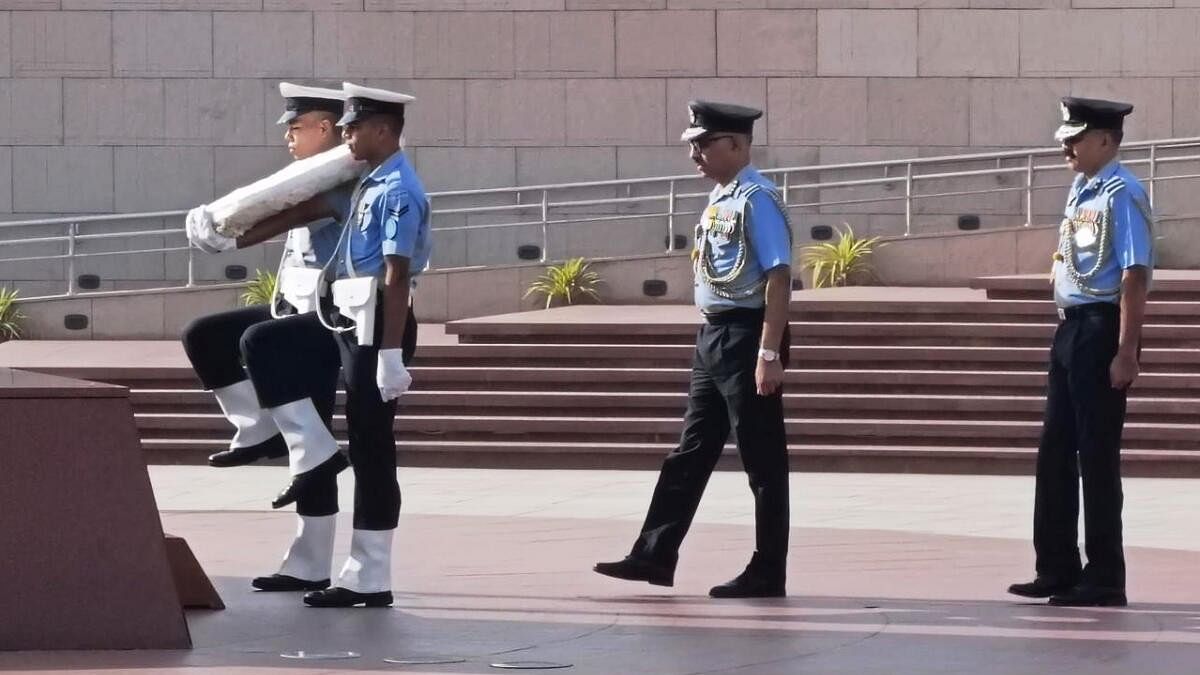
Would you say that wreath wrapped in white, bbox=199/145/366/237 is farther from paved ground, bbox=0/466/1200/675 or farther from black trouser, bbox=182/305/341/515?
paved ground, bbox=0/466/1200/675

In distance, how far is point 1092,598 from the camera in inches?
294

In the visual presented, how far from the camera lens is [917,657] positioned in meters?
6.29

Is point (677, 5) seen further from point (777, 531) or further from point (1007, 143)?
point (777, 531)

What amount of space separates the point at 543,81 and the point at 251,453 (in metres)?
14.7

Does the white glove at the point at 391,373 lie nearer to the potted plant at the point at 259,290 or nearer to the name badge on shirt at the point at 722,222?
the name badge on shirt at the point at 722,222

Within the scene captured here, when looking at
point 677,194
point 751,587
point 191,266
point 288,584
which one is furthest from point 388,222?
point 677,194

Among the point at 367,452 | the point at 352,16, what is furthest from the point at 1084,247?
the point at 352,16

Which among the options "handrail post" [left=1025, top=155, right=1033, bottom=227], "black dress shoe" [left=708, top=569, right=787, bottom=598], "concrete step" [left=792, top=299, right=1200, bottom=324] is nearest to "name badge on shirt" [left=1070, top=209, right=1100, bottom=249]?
"black dress shoe" [left=708, top=569, right=787, bottom=598]

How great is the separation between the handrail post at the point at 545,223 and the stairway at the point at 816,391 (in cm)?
388

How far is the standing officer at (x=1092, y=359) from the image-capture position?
24.5 ft

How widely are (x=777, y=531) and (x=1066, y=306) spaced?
4.33 feet

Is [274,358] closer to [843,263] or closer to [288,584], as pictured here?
[288,584]

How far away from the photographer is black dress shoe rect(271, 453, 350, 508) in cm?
740

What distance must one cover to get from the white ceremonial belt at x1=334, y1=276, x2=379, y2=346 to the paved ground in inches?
37.3
